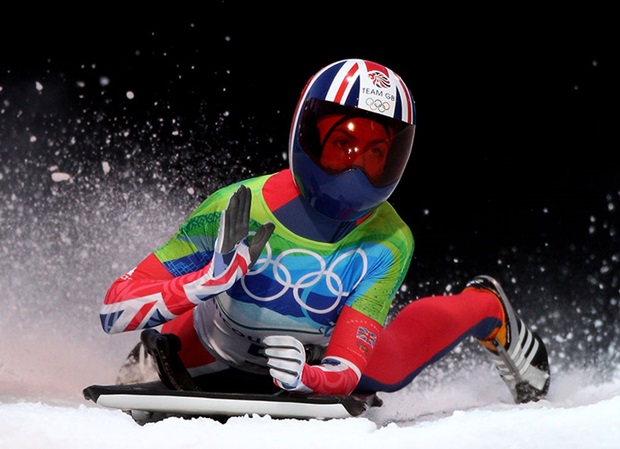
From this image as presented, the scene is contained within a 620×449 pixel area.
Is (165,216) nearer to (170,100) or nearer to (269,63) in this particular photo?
(170,100)

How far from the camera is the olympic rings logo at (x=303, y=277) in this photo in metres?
3.49

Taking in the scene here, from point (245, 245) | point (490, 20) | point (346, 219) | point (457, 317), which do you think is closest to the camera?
point (245, 245)

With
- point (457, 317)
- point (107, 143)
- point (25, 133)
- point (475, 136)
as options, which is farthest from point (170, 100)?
point (457, 317)

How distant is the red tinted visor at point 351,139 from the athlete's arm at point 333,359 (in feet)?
1.59

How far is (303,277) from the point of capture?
3504 mm

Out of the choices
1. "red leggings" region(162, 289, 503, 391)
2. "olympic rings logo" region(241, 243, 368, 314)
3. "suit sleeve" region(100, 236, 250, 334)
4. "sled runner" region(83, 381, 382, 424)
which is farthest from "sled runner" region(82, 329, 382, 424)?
"red leggings" region(162, 289, 503, 391)

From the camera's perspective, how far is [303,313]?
355 centimetres

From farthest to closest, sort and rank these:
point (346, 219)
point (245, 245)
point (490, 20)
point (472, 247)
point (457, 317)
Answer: point (472, 247) < point (490, 20) < point (457, 317) < point (346, 219) < point (245, 245)

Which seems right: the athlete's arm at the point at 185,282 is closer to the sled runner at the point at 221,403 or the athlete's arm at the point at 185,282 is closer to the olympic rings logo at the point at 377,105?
the sled runner at the point at 221,403

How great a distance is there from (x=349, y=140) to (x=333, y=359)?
71 cm

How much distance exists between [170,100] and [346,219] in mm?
2175

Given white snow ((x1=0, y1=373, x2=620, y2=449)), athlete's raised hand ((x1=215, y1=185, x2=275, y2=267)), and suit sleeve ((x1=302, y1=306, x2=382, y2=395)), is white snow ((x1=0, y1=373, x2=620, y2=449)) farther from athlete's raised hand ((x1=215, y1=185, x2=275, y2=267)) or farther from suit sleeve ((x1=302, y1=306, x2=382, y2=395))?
athlete's raised hand ((x1=215, y1=185, x2=275, y2=267))

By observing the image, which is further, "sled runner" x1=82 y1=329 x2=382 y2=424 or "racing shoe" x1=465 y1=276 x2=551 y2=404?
"racing shoe" x1=465 y1=276 x2=551 y2=404

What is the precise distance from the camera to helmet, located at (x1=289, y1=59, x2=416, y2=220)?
133 inches
